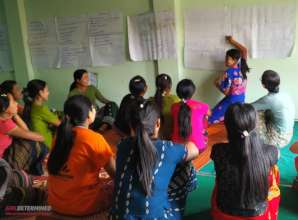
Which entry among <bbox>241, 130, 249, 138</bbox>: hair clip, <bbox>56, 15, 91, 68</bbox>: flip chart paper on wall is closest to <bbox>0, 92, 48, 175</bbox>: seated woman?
<bbox>241, 130, 249, 138</bbox>: hair clip

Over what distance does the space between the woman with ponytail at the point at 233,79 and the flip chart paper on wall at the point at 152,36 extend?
2.34ft

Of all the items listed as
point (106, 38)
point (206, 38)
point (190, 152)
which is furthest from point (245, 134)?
point (106, 38)

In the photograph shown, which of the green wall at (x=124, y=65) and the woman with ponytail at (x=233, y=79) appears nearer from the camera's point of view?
the woman with ponytail at (x=233, y=79)

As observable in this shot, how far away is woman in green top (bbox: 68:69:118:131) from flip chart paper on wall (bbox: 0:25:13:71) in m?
1.63

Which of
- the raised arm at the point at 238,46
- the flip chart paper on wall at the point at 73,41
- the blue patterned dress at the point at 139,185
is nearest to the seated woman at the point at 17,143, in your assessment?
the blue patterned dress at the point at 139,185

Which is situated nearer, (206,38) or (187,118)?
(187,118)

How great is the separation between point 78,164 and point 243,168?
2.68 ft

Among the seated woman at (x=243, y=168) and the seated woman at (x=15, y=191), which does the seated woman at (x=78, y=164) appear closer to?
the seated woman at (x=15, y=191)

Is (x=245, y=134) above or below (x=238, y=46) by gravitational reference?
below

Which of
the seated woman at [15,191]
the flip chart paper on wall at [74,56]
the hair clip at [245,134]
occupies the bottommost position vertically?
the seated woman at [15,191]

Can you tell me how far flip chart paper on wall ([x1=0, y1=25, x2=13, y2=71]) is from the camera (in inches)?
206

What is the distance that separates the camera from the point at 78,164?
1806 millimetres

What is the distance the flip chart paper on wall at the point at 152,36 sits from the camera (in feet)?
14.1

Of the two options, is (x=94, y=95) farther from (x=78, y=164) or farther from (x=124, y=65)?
(x=78, y=164)
